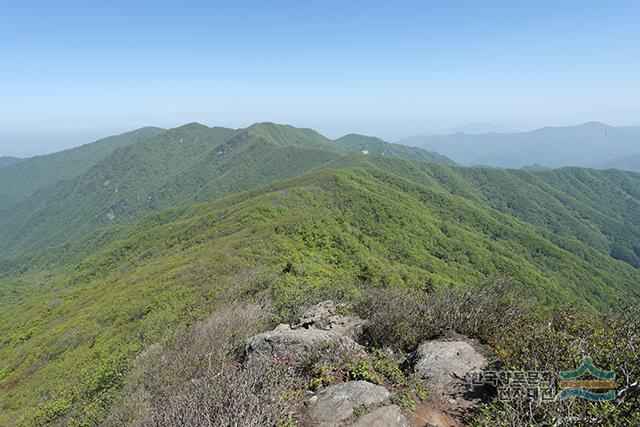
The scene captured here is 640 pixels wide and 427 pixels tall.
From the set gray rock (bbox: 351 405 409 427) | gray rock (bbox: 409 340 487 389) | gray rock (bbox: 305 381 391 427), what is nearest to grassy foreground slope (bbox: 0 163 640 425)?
gray rock (bbox: 409 340 487 389)

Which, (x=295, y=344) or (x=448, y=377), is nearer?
(x=448, y=377)

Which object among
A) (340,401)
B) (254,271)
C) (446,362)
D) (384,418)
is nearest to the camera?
(384,418)

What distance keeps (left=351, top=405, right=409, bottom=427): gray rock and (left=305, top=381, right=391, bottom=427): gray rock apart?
13.7 inches

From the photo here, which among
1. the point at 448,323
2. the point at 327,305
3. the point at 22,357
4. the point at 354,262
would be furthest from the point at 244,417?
the point at 22,357

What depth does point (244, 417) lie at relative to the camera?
7.09 metres

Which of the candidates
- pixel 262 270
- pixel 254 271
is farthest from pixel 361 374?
pixel 254 271

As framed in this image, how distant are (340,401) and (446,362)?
170 inches

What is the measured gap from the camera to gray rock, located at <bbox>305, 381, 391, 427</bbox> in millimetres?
8625

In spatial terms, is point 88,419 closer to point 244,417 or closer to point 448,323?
point 244,417

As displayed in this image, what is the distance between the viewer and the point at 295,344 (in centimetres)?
1261

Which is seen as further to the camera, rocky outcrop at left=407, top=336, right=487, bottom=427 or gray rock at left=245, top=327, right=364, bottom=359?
gray rock at left=245, top=327, right=364, bottom=359

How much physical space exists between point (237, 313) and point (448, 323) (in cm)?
1390

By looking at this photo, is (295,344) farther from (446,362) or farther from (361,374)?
(446,362)

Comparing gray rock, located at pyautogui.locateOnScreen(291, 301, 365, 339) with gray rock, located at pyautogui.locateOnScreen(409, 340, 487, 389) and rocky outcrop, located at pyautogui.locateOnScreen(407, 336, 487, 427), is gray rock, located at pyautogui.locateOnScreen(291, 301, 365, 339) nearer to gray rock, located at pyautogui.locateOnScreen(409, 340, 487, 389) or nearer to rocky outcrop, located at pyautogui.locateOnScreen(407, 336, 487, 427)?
gray rock, located at pyautogui.locateOnScreen(409, 340, 487, 389)
